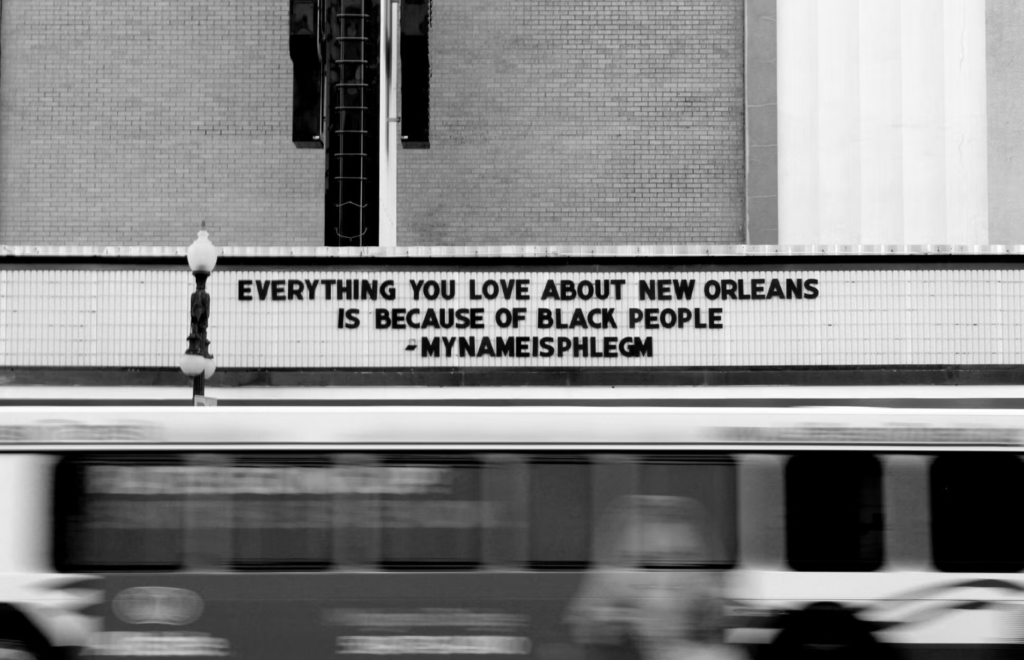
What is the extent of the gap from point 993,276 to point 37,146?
16.5m

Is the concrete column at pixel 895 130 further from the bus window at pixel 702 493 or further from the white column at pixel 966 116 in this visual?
the bus window at pixel 702 493

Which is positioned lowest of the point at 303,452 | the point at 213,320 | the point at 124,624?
the point at 124,624

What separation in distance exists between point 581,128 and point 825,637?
14324 millimetres

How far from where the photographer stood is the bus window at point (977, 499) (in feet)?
24.8

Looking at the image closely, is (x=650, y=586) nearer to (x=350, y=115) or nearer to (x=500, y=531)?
(x=500, y=531)

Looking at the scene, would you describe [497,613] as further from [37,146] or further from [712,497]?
[37,146]

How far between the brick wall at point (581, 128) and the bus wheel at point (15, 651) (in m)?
13.6

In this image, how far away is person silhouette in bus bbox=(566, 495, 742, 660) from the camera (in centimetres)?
734

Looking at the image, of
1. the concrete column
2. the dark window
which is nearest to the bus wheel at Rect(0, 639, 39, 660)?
the dark window

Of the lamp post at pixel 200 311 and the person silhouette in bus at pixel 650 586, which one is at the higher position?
the lamp post at pixel 200 311

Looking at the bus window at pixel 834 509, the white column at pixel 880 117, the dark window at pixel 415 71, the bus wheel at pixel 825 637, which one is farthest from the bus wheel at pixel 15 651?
the white column at pixel 880 117

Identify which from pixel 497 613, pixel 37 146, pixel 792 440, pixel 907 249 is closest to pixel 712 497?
pixel 792 440

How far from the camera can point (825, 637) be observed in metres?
7.56

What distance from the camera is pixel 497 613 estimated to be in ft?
24.5
